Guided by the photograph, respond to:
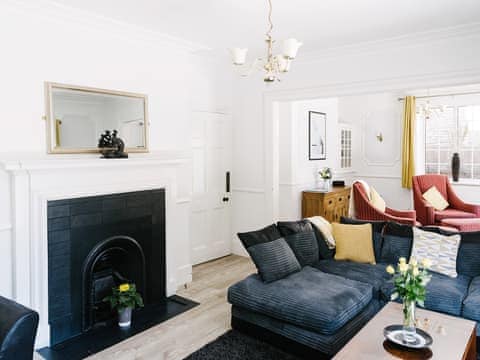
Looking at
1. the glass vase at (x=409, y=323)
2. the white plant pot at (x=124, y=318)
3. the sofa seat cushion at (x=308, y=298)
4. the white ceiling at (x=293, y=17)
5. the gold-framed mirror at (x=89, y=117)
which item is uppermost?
the white ceiling at (x=293, y=17)

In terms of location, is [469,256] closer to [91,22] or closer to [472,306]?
[472,306]

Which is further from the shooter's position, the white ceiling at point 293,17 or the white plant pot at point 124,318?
the white plant pot at point 124,318

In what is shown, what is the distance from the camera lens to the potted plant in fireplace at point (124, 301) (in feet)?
11.0

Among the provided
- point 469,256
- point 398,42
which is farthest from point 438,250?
point 398,42

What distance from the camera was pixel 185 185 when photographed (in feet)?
14.5

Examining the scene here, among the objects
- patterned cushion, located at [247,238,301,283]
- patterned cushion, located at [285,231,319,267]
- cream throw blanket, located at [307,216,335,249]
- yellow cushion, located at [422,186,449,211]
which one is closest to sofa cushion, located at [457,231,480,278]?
cream throw blanket, located at [307,216,335,249]

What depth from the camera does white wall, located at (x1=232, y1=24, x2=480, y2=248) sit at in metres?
3.81

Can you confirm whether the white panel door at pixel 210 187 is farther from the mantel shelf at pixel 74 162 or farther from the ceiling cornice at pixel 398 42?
the ceiling cornice at pixel 398 42

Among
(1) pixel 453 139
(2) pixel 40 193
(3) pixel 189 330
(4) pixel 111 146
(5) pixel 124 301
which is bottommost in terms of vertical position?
(3) pixel 189 330

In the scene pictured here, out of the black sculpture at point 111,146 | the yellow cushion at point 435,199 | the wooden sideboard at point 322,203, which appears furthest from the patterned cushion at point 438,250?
the yellow cushion at point 435,199

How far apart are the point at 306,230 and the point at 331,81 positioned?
1828mm

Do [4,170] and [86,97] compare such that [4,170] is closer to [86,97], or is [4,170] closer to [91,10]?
[86,97]

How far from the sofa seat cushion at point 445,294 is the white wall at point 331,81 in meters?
1.93

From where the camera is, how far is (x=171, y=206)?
409 cm
